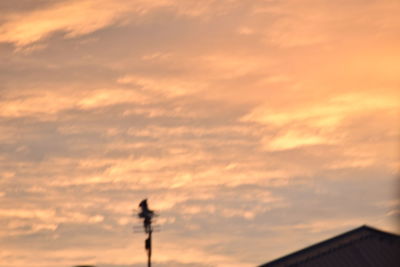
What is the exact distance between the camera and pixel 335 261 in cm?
6556

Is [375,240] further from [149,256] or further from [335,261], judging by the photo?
[149,256]

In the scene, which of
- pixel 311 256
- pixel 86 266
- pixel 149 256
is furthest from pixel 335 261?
pixel 86 266

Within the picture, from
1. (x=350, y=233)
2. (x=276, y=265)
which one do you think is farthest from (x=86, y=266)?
(x=350, y=233)

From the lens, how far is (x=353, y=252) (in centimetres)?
6631

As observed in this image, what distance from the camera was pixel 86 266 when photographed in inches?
2721

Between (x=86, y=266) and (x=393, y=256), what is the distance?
70.7ft

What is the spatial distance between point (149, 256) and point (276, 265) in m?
8.95

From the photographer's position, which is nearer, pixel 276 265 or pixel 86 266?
pixel 276 265

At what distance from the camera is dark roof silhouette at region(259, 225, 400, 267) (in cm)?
6512

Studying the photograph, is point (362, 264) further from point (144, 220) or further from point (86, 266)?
point (86, 266)

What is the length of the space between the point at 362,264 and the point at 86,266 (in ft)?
63.7

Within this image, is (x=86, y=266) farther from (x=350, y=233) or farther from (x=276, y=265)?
(x=350, y=233)

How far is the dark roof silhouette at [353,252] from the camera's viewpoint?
65125 mm

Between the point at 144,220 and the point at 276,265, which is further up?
the point at 144,220
